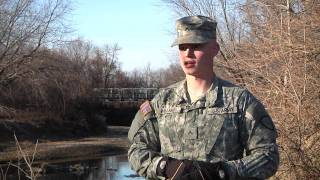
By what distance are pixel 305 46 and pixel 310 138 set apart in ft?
6.75

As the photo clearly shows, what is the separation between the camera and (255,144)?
3.00 meters

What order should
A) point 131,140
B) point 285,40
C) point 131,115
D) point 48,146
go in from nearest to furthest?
point 131,140, point 285,40, point 48,146, point 131,115

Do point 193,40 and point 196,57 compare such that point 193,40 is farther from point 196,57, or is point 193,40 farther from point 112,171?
point 112,171

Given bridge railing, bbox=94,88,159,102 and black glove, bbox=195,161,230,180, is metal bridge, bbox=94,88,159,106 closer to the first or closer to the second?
bridge railing, bbox=94,88,159,102

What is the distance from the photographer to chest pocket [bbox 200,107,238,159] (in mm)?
3062

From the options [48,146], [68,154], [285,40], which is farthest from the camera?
[48,146]

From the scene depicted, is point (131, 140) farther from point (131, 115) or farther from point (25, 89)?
point (131, 115)

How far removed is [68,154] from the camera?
33438mm

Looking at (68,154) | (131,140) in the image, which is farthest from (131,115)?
(131,140)

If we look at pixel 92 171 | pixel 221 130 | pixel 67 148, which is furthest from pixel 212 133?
pixel 67 148


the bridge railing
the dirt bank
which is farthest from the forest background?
the bridge railing

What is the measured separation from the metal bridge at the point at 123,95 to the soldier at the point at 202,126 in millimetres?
50551

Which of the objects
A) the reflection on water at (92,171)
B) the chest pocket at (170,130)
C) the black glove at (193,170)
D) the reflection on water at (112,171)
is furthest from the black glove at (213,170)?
the reflection on water at (112,171)

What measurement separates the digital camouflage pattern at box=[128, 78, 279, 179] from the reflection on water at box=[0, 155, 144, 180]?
1782 cm
